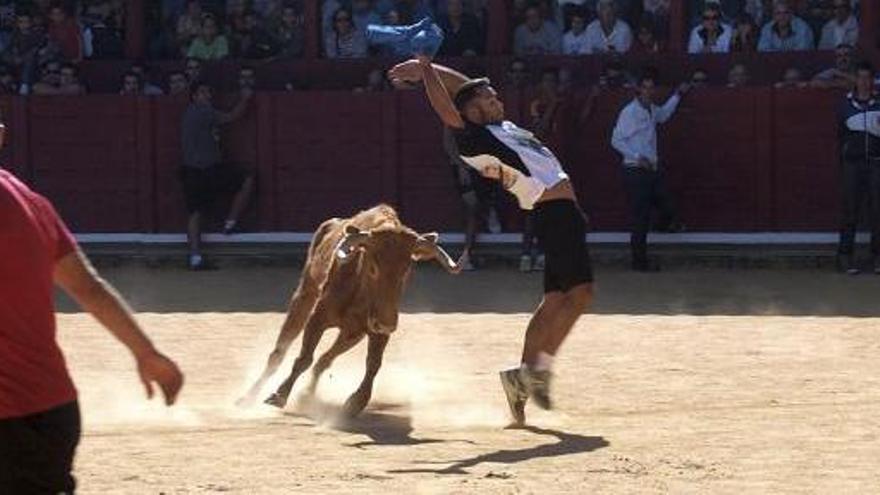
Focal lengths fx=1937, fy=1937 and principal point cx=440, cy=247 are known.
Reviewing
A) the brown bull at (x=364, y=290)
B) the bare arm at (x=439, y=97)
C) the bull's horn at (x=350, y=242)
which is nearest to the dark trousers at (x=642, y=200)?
the brown bull at (x=364, y=290)

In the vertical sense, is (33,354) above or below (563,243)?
above

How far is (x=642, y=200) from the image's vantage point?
1458 centimetres

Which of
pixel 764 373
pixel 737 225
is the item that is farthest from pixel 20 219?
pixel 737 225

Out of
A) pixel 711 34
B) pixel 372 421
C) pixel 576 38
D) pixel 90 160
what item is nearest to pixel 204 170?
pixel 90 160

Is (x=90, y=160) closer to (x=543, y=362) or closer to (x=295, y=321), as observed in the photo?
(x=295, y=321)

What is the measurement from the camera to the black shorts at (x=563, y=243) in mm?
7348

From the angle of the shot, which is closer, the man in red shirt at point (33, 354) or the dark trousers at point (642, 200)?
the man in red shirt at point (33, 354)

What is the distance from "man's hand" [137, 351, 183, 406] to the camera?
3.79 meters

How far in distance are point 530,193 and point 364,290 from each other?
0.82m

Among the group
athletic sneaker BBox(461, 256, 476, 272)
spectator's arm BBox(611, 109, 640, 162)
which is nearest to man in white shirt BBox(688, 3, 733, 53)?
spectator's arm BBox(611, 109, 640, 162)

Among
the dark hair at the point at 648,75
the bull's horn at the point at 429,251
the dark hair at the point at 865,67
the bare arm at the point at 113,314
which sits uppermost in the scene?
the bare arm at the point at 113,314

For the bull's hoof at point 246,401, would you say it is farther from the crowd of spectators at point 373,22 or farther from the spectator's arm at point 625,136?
the crowd of spectators at point 373,22

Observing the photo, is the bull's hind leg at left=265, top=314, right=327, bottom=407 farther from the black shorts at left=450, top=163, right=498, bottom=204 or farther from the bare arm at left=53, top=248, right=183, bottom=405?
the black shorts at left=450, top=163, right=498, bottom=204

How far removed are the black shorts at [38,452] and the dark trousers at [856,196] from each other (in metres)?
11.1
